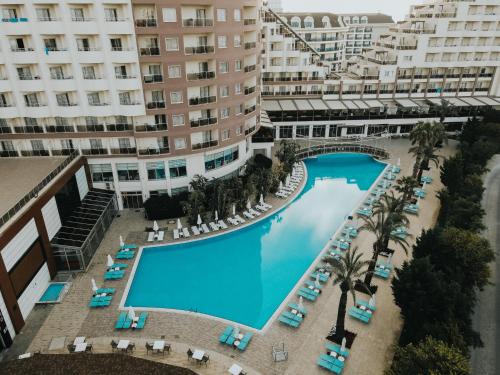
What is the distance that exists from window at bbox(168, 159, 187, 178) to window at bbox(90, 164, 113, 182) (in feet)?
22.2

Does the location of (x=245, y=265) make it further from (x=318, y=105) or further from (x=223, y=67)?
(x=318, y=105)

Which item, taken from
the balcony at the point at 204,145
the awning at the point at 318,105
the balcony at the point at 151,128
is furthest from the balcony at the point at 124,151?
the awning at the point at 318,105

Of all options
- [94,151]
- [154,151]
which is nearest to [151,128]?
[154,151]

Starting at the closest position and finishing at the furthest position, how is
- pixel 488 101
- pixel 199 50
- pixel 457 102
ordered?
1. pixel 199 50
2. pixel 457 102
3. pixel 488 101

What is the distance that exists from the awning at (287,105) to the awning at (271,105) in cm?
85

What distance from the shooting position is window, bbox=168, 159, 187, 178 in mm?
42428

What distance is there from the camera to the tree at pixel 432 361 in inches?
747

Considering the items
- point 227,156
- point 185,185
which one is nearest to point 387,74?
point 227,156

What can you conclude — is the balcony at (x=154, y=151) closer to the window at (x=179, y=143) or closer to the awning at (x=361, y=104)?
the window at (x=179, y=143)

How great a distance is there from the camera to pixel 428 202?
4556cm

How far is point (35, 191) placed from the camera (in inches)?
1239

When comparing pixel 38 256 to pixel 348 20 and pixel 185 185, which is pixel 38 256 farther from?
pixel 348 20

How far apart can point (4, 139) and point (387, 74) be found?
60.9 meters

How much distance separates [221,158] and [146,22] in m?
17.5
